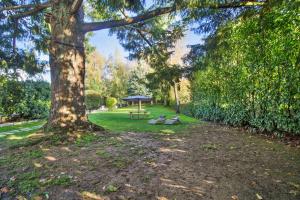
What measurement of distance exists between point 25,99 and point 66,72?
750 centimetres

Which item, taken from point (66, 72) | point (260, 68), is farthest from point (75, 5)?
point (260, 68)

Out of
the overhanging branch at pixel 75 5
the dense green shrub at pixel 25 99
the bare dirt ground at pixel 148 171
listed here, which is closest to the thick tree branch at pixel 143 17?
the overhanging branch at pixel 75 5

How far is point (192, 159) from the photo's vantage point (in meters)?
4.45

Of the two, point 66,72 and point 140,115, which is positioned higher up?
point 66,72

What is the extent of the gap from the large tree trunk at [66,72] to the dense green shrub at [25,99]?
388 centimetres

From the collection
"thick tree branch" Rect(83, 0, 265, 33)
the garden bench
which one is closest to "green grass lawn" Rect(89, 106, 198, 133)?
the garden bench

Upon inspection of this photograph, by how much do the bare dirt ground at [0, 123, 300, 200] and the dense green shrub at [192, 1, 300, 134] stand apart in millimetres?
1426

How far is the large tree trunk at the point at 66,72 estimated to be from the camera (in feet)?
20.3

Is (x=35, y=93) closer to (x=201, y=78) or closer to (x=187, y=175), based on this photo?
(x=201, y=78)

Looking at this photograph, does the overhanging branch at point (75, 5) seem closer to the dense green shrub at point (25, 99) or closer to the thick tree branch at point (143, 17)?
the thick tree branch at point (143, 17)

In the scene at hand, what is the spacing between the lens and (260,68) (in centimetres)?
733

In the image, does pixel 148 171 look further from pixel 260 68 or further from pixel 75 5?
pixel 260 68

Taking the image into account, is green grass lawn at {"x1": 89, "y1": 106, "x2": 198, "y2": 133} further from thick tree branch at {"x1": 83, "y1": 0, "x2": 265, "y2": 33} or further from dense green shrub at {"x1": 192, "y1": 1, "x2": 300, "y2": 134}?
thick tree branch at {"x1": 83, "y1": 0, "x2": 265, "y2": 33}

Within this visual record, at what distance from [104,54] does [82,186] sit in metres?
35.6
